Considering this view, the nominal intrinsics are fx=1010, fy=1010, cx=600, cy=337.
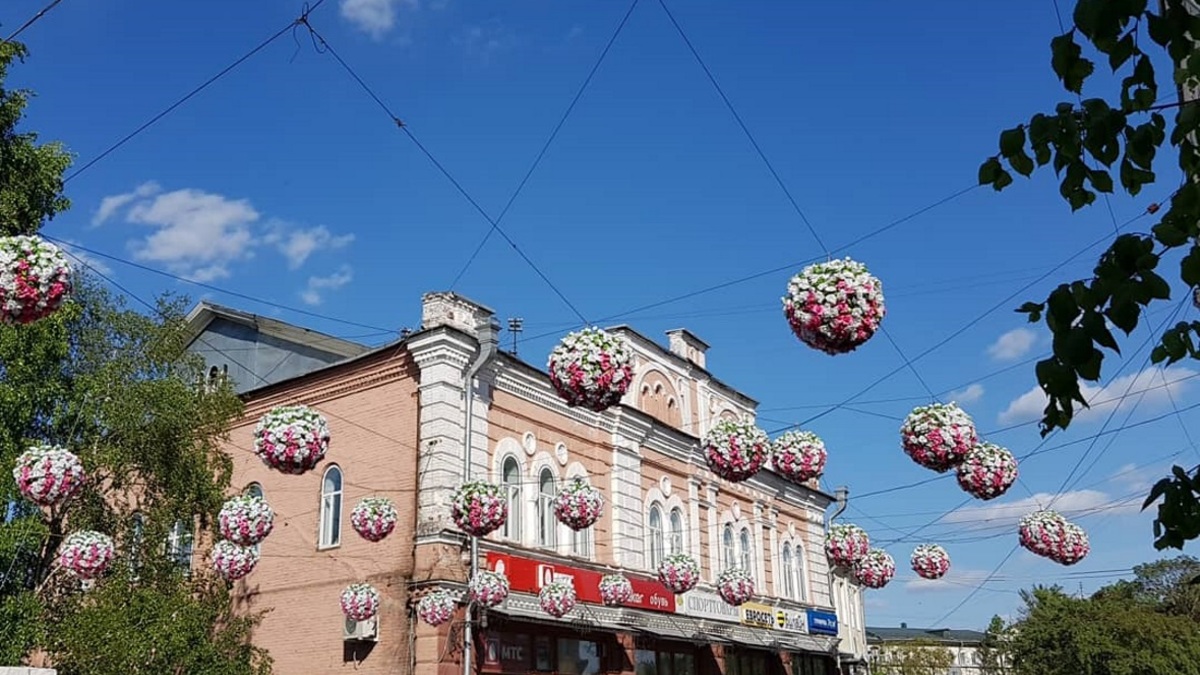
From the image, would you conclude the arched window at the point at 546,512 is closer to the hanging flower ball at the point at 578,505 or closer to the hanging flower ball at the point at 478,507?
the hanging flower ball at the point at 578,505

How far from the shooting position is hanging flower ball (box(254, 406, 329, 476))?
11305mm

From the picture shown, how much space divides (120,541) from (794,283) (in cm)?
1344

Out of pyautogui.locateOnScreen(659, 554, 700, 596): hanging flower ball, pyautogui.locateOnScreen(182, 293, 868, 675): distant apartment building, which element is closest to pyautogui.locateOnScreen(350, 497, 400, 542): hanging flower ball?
pyautogui.locateOnScreen(182, 293, 868, 675): distant apartment building

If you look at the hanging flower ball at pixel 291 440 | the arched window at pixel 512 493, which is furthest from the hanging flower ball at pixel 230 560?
the arched window at pixel 512 493

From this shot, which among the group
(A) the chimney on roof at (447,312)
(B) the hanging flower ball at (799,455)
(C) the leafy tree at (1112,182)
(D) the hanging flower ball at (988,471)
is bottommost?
(C) the leafy tree at (1112,182)

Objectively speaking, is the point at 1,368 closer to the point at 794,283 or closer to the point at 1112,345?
the point at 794,283

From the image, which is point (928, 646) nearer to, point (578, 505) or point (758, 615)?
point (758, 615)

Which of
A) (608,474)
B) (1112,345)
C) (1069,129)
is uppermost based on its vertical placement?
(608,474)

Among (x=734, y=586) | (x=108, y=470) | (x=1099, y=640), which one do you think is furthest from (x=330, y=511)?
(x=1099, y=640)

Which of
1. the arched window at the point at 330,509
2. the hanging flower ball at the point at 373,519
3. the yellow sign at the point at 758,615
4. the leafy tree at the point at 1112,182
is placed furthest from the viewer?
the yellow sign at the point at 758,615

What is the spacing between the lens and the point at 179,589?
16406 mm

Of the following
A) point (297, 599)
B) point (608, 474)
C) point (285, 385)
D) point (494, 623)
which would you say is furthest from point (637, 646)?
point (285, 385)

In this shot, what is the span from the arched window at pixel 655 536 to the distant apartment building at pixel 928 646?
1961 cm

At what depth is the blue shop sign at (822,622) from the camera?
30.7 metres
